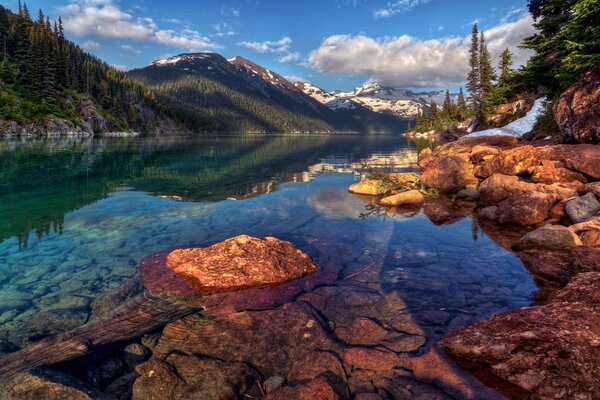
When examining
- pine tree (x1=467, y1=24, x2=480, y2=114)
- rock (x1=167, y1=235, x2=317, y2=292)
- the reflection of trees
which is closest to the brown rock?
rock (x1=167, y1=235, x2=317, y2=292)

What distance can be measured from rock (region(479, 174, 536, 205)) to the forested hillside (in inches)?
3790

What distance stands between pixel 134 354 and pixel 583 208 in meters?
15.0

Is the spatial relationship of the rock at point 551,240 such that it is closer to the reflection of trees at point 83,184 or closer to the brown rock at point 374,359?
the brown rock at point 374,359

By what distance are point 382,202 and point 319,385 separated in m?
13.4

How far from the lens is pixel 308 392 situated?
4.61 metres

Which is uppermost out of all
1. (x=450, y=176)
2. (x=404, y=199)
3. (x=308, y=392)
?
(x=450, y=176)

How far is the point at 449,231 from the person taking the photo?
41.8 ft

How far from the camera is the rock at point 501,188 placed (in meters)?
15.4

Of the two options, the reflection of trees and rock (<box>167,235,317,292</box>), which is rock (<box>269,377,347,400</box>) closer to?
rock (<box>167,235,317,292</box>)

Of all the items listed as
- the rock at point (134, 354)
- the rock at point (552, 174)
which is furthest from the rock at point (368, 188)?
the rock at point (134, 354)

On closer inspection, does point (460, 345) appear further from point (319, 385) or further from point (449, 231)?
point (449, 231)

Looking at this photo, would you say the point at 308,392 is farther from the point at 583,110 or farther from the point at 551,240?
the point at 583,110

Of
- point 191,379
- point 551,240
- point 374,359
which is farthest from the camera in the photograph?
point 551,240

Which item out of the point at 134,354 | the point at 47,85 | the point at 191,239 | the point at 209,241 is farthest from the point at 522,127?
the point at 47,85
